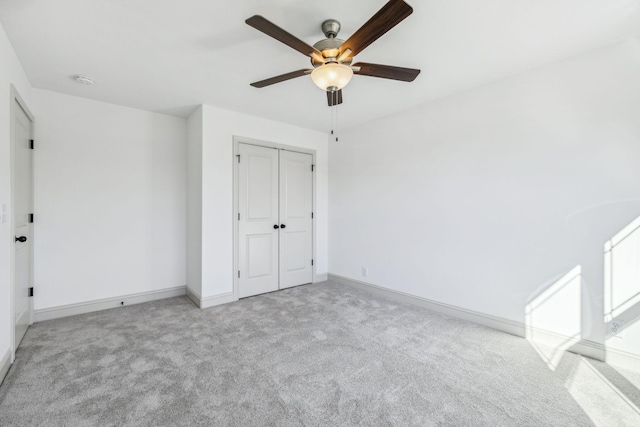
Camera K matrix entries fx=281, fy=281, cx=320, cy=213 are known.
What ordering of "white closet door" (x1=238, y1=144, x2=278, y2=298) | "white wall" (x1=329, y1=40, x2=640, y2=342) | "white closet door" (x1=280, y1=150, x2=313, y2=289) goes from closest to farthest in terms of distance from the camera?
"white wall" (x1=329, y1=40, x2=640, y2=342), "white closet door" (x1=238, y1=144, x2=278, y2=298), "white closet door" (x1=280, y1=150, x2=313, y2=289)

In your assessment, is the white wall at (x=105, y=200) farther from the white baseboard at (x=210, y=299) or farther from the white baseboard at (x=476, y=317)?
the white baseboard at (x=476, y=317)

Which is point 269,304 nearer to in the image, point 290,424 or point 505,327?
point 290,424

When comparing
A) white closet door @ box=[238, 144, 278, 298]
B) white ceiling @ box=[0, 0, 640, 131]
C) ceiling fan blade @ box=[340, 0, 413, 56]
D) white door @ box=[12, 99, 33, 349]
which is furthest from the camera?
white closet door @ box=[238, 144, 278, 298]

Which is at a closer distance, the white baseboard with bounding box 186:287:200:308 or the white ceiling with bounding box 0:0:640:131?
the white ceiling with bounding box 0:0:640:131

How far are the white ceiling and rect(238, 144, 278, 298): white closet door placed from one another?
3.37 ft

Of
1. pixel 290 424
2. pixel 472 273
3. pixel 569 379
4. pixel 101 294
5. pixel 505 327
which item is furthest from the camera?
pixel 101 294

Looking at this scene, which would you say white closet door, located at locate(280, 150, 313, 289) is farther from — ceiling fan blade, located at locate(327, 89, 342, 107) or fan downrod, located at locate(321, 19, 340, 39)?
fan downrod, located at locate(321, 19, 340, 39)

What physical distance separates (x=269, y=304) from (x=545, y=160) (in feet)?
11.0

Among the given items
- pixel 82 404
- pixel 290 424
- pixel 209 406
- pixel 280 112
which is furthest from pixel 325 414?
pixel 280 112

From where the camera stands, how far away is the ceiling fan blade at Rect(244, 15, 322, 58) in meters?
1.53

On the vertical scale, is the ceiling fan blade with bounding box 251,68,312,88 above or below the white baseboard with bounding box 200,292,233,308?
above

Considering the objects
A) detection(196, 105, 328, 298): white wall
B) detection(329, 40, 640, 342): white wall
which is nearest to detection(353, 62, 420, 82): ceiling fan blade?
detection(329, 40, 640, 342): white wall

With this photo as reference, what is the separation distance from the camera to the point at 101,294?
341 cm

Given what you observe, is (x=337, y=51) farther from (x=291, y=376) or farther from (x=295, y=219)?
(x=295, y=219)
